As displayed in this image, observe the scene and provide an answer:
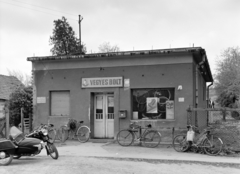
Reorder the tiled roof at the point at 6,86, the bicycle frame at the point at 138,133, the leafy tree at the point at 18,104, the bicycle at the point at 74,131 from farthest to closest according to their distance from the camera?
1. the tiled roof at the point at 6,86
2. the leafy tree at the point at 18,104
3. the bicycle at the point at 74,131
4. the bicycle frame at the point at 138,133

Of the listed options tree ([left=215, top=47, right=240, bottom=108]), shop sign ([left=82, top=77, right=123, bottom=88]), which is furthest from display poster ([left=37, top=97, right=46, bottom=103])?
tree ([left=215, top=47, right=240, bottom=108])

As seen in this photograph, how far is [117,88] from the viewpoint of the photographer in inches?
509

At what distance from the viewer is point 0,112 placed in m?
12.7

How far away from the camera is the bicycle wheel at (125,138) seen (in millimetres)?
11852

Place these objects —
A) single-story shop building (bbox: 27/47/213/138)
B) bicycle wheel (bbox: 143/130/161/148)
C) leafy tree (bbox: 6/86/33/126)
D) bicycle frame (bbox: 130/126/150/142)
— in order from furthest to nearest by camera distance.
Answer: leafy tree (bbox: 6/86/33/126)
single-story shop building (bbox: 27/47/213/138)
bicycle frame (bbox: 130/126/150/142)
bicycle wheel (bbox: 143/130/161/148)

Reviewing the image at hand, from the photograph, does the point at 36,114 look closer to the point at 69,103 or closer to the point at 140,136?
the point at 69,103

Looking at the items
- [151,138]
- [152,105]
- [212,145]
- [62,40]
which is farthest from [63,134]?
[62,40]

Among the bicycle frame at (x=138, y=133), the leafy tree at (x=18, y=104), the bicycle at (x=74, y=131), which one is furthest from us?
the leafy tree at (x=18, y=104)

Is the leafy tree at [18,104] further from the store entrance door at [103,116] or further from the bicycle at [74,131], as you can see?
the store entrance door at [103,116]

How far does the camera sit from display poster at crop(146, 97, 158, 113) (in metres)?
12.5

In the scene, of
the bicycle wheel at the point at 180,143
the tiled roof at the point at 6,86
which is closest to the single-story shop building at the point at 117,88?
the bicycle wheel at the point at 180,143

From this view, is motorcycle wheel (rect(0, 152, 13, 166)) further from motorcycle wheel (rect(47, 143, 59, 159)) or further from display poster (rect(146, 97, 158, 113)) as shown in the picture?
display poster (rect(146, 97, 158, 113))

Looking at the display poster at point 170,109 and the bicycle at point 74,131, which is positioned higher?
the display poster at point 170,109

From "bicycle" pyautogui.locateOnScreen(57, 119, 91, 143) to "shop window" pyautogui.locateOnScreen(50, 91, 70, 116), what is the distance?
0.77 metres
